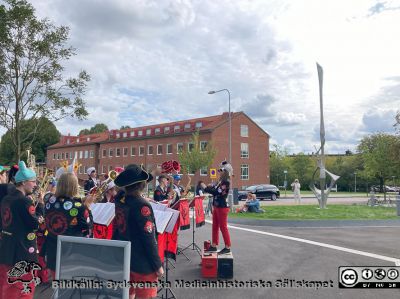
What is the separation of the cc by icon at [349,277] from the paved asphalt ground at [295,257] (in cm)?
17

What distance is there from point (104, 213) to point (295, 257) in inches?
187

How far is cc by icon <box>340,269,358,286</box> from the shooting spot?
20.8ft

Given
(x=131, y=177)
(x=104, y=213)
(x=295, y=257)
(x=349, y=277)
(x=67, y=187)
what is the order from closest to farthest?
1. (x=131, y=177)
2. (x=67, y=187)
3. (x=104, y=213)
4. (x=349, y=277)
5. (x=295, y=257)

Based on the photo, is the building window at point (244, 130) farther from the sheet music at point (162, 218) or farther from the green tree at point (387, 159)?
the sheet music at point (162, 218)

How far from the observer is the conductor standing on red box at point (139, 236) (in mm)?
3615

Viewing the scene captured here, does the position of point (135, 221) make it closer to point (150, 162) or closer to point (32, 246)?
point (32, 246)

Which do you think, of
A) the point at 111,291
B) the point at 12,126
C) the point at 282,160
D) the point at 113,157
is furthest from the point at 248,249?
the point at 282,160

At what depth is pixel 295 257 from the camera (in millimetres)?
8453

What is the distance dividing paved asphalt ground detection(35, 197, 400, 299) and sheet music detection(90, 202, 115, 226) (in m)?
1.38

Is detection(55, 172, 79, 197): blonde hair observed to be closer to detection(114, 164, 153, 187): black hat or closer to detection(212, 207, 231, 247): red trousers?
detection(114, 164, 153, 187): black hat

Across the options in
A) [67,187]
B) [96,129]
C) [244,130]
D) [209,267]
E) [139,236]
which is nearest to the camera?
[139,236]

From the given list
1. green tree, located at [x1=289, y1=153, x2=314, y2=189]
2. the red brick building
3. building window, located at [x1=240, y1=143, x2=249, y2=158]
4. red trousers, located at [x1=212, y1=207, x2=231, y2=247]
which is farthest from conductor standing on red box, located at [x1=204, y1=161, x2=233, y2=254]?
green tree, located at [x1=289, y1=153, x2=314, y2=189]

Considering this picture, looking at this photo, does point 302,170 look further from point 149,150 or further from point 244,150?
point 149,150

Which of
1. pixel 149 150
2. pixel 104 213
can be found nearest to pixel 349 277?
pixel 104 213
